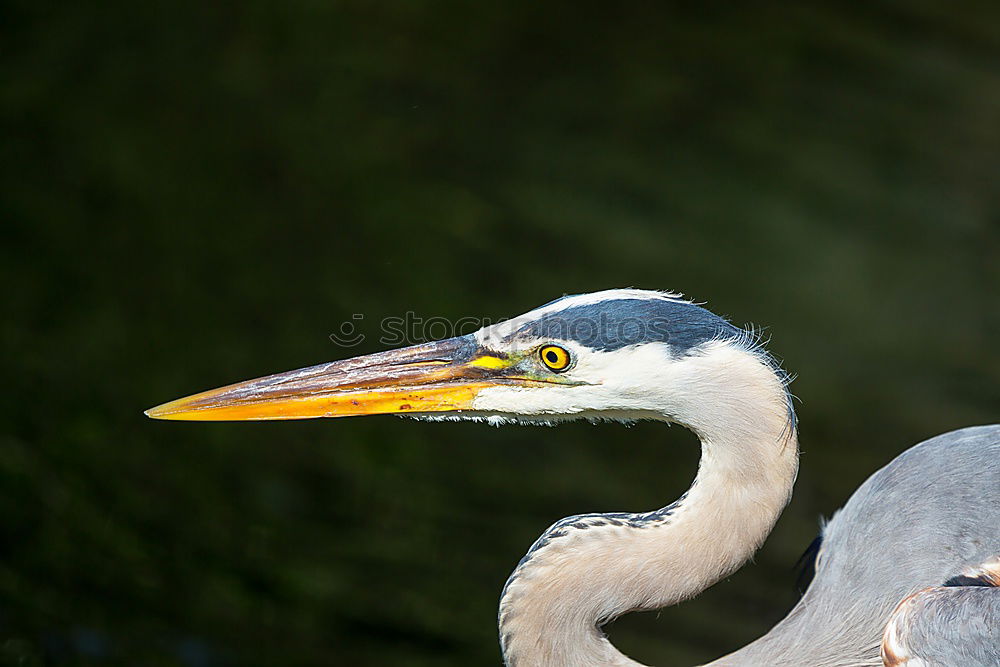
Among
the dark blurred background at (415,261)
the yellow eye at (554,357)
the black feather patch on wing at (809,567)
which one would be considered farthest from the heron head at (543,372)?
the dark blurred background at (415,261)

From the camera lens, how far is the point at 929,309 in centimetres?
579

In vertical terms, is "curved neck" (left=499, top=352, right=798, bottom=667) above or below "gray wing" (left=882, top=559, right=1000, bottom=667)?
above

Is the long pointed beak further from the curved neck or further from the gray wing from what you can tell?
the gray wing

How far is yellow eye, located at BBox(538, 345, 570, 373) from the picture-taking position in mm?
2174

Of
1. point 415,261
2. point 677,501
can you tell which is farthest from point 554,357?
point 415,261

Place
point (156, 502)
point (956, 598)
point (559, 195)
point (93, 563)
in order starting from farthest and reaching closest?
point (559, 195), point (156, 502), point (93, 563), point (956, 598)

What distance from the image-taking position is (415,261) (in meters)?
5.66

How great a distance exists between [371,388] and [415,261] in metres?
3.38

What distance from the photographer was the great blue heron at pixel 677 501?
6.88 feet

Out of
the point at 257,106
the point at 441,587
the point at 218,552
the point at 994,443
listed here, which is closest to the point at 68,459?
the point at 218,552

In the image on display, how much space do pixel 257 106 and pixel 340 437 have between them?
260 centimetres

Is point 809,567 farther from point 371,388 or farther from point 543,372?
point 371,388

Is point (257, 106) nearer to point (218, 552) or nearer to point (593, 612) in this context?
point (218, 552)

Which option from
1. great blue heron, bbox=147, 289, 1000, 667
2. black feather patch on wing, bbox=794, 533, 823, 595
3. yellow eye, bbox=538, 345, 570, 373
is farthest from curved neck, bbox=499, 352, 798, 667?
black feather patch on wing, bbox=794, 533, 823, 595
